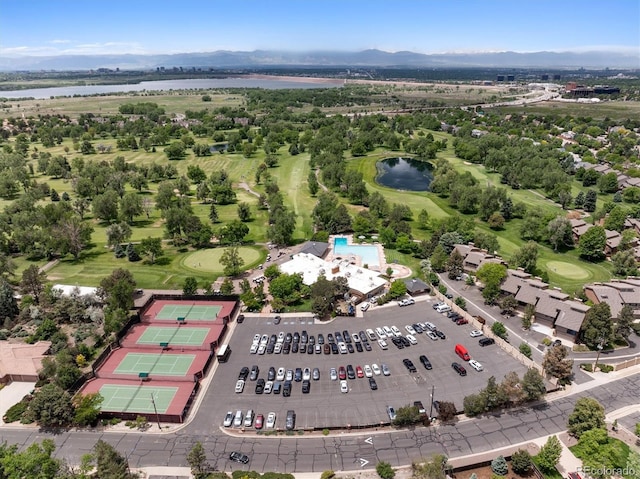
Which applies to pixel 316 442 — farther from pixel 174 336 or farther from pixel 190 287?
pixel 190 287

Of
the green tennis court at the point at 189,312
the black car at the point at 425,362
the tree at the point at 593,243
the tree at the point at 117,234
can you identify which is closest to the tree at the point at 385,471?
the black car at the point at 425,362

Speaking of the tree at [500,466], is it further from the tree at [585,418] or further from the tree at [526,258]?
the tree at [526,258]

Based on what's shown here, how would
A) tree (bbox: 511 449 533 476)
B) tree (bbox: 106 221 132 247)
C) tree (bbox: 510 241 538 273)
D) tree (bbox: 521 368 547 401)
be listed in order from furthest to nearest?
tree (bbox: 106 221 132 247), tree (bbox: 510 241 538 273), tree (bbox: 521 368 547 401), tree (bbox: 511 449 533 476)

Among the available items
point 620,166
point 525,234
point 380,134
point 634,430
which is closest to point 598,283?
point 525,234

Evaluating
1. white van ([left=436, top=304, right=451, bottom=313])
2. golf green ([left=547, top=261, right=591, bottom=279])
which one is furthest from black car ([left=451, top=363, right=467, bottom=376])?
golf green ([left=547, top=261, right=591, bottom=279])

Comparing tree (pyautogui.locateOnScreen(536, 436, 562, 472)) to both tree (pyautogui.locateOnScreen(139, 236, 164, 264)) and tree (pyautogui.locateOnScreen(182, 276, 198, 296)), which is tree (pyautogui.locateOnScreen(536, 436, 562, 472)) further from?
tree (pyautogui.locateOnScreen(139, 236, 164, 264))
